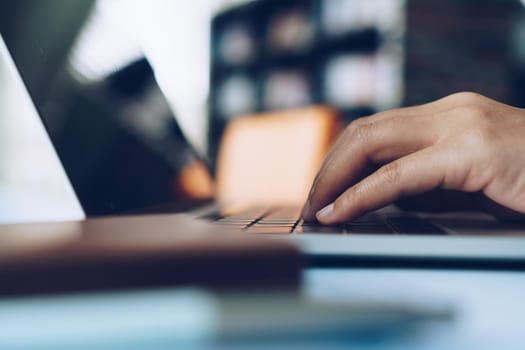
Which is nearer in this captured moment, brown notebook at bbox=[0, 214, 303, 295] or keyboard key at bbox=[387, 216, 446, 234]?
brown notebook at bbox=[0, 214, 303, 295]

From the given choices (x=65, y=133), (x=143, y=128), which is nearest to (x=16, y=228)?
(x=65, y=133)

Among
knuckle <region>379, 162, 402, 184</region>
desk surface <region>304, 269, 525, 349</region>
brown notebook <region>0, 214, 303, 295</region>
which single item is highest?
knuckle <region>379, 162, 402, 184</region>

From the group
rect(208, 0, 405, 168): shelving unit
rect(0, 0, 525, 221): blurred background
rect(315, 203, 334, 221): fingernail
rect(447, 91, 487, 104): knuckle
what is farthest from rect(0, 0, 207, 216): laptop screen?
rect(208, 0, 405, 168): shelving unit

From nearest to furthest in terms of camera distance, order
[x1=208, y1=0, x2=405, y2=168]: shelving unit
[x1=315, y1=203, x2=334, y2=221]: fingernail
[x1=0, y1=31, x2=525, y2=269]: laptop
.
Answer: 1. [x1=0, y1=31, x2=525, y2=269]: laptop
2. [x1=315, y1=203, x2=334, y2=221]: fingernail
3. [x1=208, y1=0, x2=405, y2=168]: shelving unit

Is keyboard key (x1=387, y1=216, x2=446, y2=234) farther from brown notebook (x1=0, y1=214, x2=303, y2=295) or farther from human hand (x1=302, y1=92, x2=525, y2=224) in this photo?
brown notebook (x1=0, y1=214, x2=303, y2=295)

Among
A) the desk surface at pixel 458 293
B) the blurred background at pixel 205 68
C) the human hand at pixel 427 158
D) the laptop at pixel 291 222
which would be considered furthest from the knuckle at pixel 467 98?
the blurred background at pixel 205 68

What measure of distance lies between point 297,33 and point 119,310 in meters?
2.79

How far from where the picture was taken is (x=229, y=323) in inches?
6.3

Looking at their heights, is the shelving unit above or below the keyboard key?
above

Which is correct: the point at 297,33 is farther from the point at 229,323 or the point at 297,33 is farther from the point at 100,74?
the point at 229,323

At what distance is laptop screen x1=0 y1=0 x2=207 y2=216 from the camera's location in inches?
16.6

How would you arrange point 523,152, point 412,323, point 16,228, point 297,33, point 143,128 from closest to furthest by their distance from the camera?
1. point 412,323
2. point 16,228
3. point 523,152
4. point 143,128
5. point 297,33

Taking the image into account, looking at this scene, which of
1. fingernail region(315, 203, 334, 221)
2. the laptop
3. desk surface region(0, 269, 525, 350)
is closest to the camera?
desk surface region(0, 269, 525, 350)

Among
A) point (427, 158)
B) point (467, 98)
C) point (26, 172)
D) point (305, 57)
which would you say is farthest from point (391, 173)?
point (305, 57)
